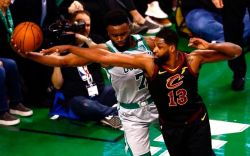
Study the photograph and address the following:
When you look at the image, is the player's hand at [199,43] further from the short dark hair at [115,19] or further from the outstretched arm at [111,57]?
the short dark hair at [115,19]

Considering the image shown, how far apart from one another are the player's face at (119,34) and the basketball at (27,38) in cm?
88

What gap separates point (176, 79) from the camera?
4.56 meters

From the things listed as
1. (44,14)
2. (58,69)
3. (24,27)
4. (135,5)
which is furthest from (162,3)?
(24,27)

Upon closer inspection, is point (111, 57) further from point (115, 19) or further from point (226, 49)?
point (226, 49)

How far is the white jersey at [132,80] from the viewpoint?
4957mm

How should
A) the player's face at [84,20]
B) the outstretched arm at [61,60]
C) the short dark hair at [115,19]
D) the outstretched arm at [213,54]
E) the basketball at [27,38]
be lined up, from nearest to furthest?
the outstretched arm at [213,54] < the short dark hair at [115,19] < the outstretched arm at [61,60] < the basketball at [27,38] < the player's face at [84,20]

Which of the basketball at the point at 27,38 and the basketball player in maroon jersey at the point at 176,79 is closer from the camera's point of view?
the basketball player in maroon jersey at the point at 176,79

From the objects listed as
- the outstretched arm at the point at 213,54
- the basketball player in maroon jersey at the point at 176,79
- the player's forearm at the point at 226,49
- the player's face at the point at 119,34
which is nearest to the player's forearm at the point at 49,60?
the basketball player in maroon jersey at the point at 176,79

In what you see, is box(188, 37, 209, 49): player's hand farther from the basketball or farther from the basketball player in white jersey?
the basketball

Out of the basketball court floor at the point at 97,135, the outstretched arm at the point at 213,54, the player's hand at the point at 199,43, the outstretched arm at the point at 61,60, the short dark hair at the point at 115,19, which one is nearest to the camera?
the player's hand at the point at 199,43

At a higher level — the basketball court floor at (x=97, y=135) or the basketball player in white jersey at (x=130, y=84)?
the basketball player in white jersey at (x=130, y=84)

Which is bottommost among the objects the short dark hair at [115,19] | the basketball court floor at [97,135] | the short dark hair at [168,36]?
the basketball court floor at [97,135]

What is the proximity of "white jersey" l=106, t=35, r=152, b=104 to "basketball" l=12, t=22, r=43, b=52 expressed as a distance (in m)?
0.84

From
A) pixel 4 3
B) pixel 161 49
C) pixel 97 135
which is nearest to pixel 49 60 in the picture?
pixel 161 49
